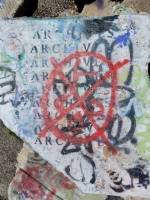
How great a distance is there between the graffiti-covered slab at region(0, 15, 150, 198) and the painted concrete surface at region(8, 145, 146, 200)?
475 millimetres

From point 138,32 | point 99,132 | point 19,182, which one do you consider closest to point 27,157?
point 19,182

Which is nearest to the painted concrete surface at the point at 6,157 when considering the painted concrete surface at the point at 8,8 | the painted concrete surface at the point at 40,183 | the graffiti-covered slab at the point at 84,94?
the painted concrete surface at the point at 40,183

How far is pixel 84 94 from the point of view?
3414 millimetres

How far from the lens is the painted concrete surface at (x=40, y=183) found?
409cm

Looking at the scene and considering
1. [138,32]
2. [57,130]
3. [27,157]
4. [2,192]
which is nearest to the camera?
[138,32]

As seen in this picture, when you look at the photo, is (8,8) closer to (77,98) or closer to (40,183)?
(77,98)

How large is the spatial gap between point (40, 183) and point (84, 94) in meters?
1.07

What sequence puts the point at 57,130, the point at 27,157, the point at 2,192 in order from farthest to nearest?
the point at 2,192 < the point at 27,157 < the point at 57,130

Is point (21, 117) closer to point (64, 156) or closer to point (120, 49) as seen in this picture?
point (64, 156)

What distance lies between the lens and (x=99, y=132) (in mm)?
3465

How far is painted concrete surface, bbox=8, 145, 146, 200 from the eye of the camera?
13.4 ft

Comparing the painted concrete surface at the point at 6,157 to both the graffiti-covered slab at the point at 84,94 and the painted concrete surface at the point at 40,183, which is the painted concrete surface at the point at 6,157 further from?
the graffiti-covered slab at the point at 84,94

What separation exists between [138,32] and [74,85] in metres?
A: 0.54

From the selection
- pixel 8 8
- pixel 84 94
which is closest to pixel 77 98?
pixel 84 94
